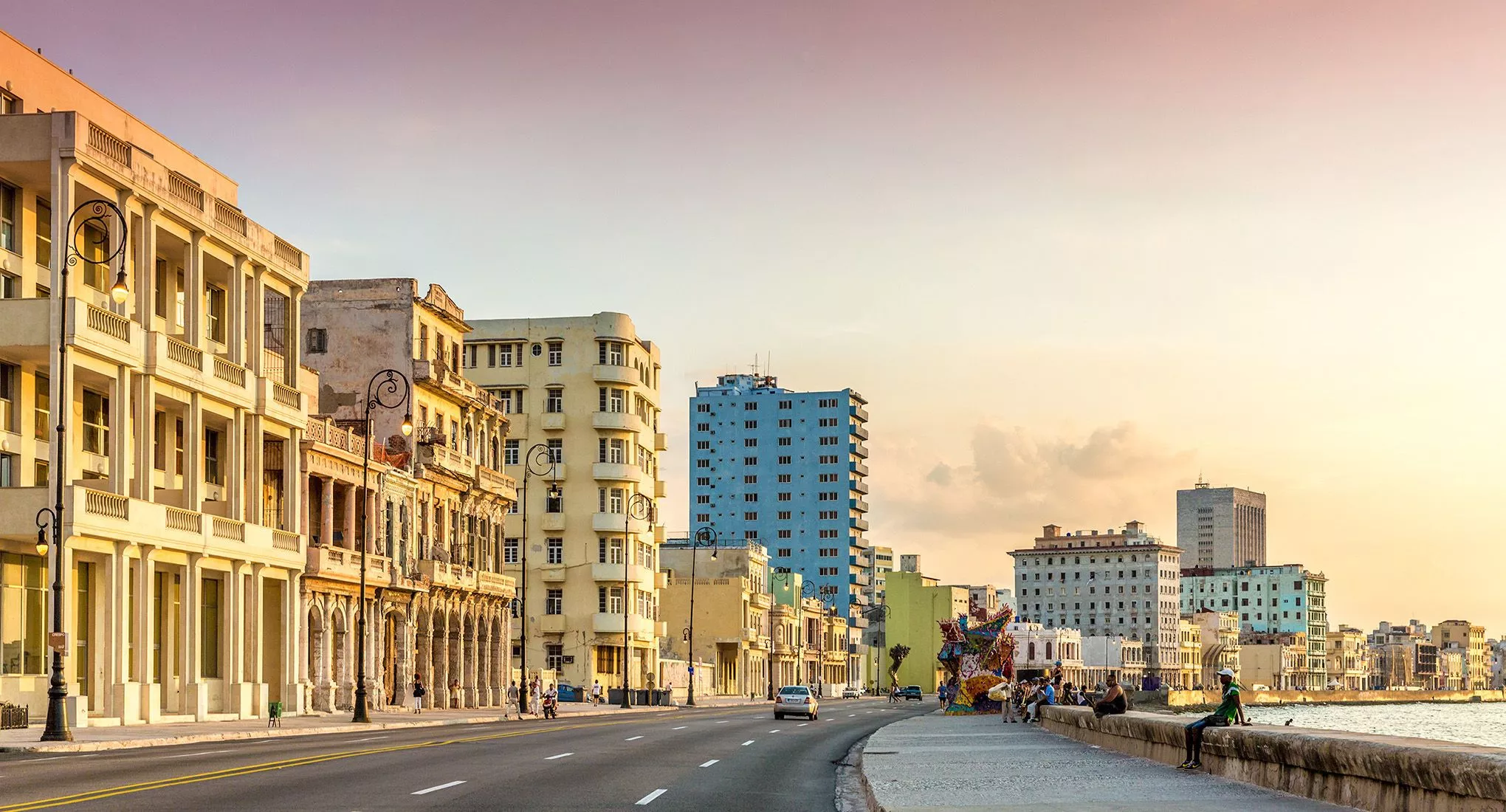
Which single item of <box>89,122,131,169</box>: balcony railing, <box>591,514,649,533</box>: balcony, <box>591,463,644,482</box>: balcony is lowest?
<box>591,514,649,533</box>: balcony

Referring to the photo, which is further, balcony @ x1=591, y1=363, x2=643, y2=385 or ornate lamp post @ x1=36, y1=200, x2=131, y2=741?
balcony @ x1=591, y1=363, x2=643, y2=385

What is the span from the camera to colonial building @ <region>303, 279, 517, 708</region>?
67.1 metres

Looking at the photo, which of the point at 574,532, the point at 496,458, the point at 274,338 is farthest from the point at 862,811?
the point at 574,532

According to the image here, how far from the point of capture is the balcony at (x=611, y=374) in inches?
4584

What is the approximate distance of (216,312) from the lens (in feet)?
198

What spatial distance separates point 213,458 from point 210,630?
6.47 meters

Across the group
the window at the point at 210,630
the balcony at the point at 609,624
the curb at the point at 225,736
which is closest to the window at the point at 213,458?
the window at the point at 210,630

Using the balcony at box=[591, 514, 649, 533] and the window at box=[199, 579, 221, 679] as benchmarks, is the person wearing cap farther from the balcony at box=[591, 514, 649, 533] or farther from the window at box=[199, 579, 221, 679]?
the balcony at box=[591, 514, 649, 533]

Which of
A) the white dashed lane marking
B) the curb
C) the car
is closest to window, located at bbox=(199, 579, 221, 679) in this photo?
the curb

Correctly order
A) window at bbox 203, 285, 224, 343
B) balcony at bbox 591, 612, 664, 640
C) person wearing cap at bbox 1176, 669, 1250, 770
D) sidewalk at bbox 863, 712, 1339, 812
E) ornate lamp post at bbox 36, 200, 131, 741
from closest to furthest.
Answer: sidewalk at bbox 863, 712, 1339, 812 → person wearing cap at bbox 1176, 669, 1250, 770 → ornate lamp post at bbox 36, 200, 131, 741 → window at bbox 203, 285, 224, 343 → balcony at bbox 591, 612, 664, 640

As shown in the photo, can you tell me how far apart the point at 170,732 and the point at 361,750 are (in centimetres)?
1236

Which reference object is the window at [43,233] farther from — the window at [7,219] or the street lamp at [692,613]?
the street lamp at [692,613]

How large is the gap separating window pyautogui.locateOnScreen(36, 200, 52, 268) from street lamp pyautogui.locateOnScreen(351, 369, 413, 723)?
36.9ft

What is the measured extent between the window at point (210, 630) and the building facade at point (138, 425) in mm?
57
